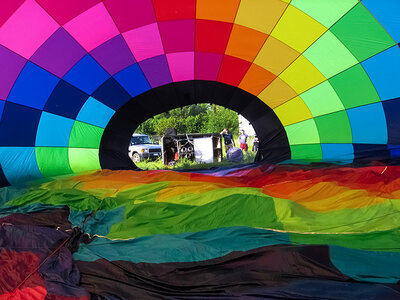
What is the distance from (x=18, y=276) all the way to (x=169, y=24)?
285 centimetres

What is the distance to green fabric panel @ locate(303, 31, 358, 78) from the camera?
3234 mm

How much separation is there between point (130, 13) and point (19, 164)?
2396mm

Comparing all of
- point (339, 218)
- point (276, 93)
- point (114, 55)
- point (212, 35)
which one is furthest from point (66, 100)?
point (339, 218)

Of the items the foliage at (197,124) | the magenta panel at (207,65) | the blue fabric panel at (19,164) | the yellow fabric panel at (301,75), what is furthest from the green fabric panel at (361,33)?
the foliage at (197,124)

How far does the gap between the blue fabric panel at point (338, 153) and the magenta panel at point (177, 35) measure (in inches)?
102

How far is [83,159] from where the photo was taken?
441 centimetres

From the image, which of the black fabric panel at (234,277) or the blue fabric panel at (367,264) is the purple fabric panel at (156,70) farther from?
the blue fabric panel at (367,264)

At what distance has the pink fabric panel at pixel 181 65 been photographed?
12.6 ft

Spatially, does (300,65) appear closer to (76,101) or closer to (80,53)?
(80,53)

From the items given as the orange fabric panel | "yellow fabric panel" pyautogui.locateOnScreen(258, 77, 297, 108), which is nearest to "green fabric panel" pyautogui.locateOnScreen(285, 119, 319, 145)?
"yellow fabric panel" pyautogui.locateOnScreen(258, 77, 297, 108)

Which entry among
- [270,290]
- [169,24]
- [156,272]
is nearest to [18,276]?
[156,272]

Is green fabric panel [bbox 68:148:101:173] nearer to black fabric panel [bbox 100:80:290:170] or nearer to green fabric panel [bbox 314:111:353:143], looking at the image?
black fabric panel [bbox 100:80:290:170]

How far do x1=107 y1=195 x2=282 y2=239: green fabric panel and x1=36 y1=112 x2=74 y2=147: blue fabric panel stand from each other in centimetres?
241

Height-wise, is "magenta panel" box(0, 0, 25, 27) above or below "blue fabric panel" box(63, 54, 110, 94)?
above
